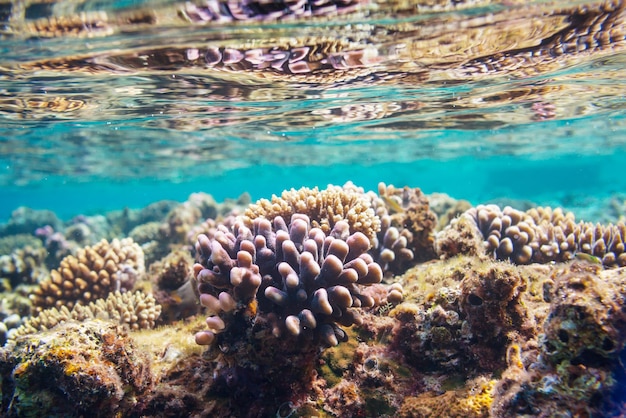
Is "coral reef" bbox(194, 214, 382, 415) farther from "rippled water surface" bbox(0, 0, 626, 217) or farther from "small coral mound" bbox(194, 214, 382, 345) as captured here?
"rippled water surface" bbox(0, 0, 626, 217)

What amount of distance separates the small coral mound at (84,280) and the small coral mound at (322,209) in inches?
184

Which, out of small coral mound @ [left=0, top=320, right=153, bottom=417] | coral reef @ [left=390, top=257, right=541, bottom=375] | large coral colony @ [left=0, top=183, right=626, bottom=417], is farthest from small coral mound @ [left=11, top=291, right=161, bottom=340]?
coral reef @ [left=390, top=257, right=541, bottom=375]

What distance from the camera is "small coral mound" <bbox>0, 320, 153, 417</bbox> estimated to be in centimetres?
342

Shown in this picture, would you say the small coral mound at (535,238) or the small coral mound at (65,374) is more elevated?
the small coral mound at (65,374)

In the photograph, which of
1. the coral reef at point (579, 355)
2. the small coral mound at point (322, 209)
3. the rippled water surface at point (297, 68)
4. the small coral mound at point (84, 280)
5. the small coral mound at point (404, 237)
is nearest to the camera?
the coral reef at point (579, 355)

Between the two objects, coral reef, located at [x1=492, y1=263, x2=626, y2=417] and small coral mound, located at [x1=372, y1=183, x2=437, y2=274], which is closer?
coral reef, located at [x1=492, y1=263, x2=626, y2=417]

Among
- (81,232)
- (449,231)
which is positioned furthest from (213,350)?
(81,232)

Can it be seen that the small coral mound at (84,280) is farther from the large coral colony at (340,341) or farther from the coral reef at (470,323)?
the coral reef at (470,323)

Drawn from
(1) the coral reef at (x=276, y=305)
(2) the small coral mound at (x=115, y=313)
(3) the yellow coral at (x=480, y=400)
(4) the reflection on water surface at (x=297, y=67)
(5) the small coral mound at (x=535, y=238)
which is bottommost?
(2) the small coral mound at (x=115, y=313)

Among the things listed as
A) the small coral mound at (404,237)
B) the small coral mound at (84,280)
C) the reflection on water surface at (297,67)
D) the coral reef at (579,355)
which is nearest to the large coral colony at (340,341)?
the coral reef at (579,355)

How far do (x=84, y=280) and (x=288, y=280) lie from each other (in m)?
6.90

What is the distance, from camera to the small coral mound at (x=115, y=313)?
7.11m

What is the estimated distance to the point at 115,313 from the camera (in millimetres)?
7180

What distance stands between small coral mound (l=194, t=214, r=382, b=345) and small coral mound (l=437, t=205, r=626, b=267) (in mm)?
2867
